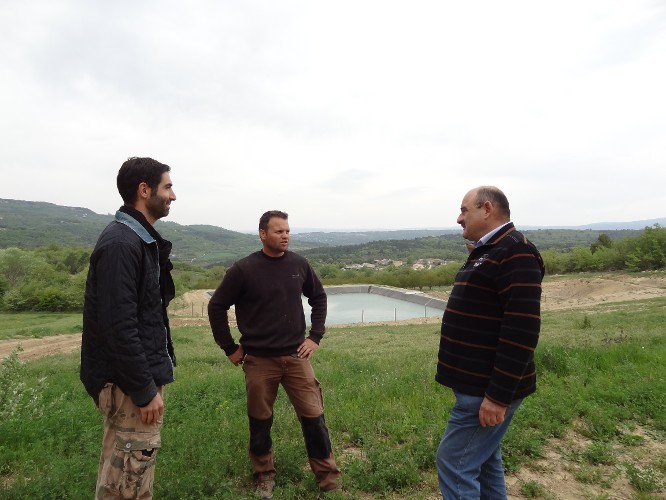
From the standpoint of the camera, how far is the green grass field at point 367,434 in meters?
2.89

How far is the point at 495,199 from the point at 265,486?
2.50 metres

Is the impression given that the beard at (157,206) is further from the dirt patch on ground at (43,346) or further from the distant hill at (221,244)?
the distant hill at (221,244)

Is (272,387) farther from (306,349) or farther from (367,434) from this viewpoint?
(367,434)

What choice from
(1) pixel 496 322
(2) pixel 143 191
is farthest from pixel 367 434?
(2) pixel 143 191

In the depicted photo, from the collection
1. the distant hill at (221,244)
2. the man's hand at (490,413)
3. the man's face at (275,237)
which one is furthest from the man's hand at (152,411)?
the distant hill at (221,244)

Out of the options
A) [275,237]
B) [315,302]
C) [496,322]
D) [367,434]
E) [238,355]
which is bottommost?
[367,434]

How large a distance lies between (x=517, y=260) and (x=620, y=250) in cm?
5695

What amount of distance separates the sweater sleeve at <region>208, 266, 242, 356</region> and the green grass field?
912mm

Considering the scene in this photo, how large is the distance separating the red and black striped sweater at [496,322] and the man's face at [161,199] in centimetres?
171

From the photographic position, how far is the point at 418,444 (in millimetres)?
3377

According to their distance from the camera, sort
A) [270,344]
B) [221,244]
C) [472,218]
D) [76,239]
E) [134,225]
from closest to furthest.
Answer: [134,225] → [472,218] → [270,344] → [76,239] → [221,244]

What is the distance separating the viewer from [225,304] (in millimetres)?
3197

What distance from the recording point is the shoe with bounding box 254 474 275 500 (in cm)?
278

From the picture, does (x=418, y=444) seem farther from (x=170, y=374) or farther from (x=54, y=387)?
(x=54, y=387)
